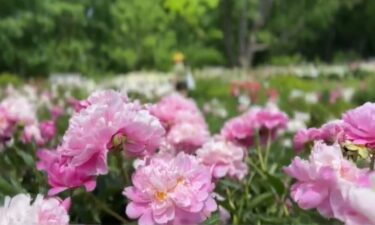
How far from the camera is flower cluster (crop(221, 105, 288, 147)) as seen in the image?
6.47 ft

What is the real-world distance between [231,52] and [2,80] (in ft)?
53.3

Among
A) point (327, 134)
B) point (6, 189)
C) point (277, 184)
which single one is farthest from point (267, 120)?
point (6, 189)

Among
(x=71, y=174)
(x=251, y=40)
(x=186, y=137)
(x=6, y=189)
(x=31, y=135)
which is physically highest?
(x=71, y=174)

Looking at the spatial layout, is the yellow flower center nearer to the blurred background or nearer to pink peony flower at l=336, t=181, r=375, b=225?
pink peony flower at l=336, t=181, r=375, b=225

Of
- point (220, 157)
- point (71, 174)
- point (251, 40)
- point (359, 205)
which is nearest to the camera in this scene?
point (359, 205)

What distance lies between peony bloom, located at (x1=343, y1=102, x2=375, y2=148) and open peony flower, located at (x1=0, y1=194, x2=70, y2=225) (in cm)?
44

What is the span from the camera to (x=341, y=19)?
117 ft

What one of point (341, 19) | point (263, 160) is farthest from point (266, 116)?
point (341, 19)

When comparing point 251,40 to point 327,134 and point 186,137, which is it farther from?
point 327,134

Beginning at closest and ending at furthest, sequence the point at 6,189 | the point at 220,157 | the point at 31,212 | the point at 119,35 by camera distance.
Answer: the point at 31,212 < the point at 6,189 < the point at 220,157 < the point at 119,35

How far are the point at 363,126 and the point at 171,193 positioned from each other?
0.30 metres

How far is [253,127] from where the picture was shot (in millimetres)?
1999

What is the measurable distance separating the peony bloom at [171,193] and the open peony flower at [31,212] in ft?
0.35

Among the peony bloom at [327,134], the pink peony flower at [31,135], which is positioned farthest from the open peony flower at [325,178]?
the pink peony flower at [31,135]
